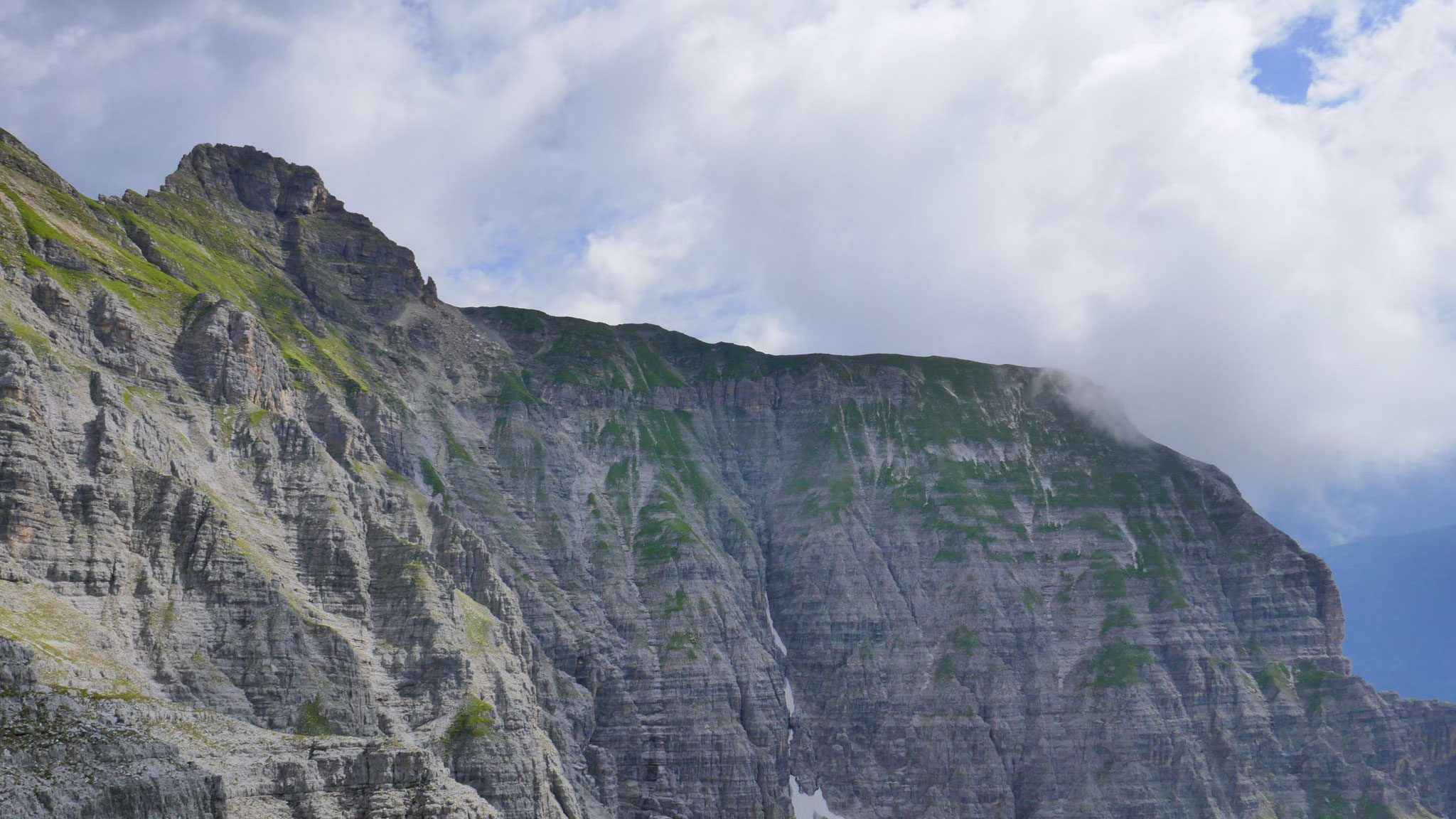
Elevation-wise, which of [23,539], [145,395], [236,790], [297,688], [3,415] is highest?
[145,395]

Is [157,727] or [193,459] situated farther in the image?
[193,459]

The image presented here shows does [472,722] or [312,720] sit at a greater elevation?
[472,722]

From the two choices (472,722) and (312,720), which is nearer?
(312,720)

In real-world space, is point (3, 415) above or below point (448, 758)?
above

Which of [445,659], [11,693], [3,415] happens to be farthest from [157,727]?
[445,659]

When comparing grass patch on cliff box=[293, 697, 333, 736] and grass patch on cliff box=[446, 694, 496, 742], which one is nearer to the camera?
grass patch on cliff box=[293, 697, 333, 736]

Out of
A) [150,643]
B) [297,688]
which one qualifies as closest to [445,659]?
[297,688]

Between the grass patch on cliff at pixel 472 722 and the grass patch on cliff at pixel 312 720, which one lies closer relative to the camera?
the grass patch on cliff at pixel 312 720

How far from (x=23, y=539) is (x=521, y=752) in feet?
235

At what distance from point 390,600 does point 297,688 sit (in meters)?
28.4

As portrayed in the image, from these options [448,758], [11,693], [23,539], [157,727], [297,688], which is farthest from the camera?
[448,758]

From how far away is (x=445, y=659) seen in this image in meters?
190

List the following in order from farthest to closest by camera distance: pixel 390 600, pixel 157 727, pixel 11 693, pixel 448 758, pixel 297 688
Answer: pixel 390 600 < pixel 448 758 < pixel 297 688 < pixel 157 727 < pixel 11 693

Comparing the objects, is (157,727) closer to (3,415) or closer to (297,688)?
(297,688)
